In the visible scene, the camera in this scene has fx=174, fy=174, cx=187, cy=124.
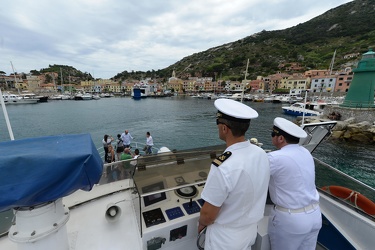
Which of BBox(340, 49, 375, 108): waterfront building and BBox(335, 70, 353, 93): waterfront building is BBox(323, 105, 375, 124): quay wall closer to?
BBox(340, 49, 375, 108): waterfront building

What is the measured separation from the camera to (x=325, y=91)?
175 feet

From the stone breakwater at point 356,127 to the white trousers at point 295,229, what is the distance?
717 inches

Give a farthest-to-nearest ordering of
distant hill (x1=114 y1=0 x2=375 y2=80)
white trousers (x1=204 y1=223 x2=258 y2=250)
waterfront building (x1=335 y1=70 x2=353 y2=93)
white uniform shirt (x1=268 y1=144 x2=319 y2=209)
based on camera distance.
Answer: distant hill (x1=114 y1=0 x2=375 y2=80)
waterfront building (x1=335 y1=70 x2=353 y2=93)
white uniform shirt (x1=268 y1=144 x2=319 y2=209)
white trousers (x1=204 y1=223 x2=258 y2=250)

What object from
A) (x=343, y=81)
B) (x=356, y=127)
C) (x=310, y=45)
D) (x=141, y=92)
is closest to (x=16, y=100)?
(x=141, y=92)

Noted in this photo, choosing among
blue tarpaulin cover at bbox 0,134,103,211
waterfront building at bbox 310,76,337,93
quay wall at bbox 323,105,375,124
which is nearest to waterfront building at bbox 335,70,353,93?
waterfront building at bbox 310,76,337,93

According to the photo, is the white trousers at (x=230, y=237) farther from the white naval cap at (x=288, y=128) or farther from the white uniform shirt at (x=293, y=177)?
the white naval cap at (x=288, y=128)

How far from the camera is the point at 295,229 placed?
6.02ft

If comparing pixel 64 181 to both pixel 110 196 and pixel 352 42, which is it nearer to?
pixel 110 196

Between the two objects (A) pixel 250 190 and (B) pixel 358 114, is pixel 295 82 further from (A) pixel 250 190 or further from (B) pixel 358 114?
(A) pixel 250 190

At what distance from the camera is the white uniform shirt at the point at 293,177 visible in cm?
178

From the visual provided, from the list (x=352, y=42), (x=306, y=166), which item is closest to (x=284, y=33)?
(x=352, y=42)

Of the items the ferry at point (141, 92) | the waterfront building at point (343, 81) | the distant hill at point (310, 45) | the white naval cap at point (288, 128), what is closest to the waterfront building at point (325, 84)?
the waterfront building at point (343, 81)

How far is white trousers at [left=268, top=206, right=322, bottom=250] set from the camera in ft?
5.98

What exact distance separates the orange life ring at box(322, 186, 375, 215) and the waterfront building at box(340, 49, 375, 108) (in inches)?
852
